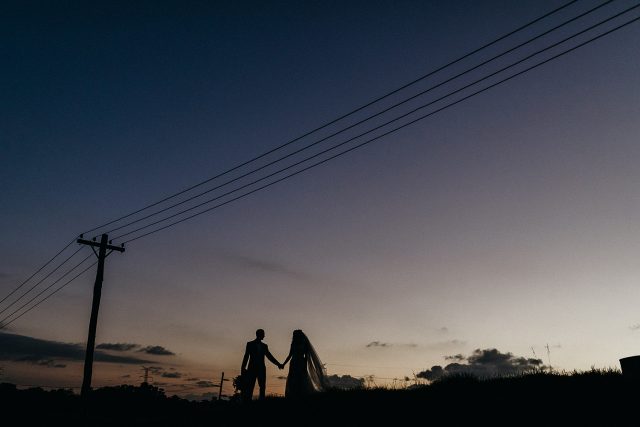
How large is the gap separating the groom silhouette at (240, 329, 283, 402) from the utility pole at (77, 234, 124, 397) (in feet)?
41.7

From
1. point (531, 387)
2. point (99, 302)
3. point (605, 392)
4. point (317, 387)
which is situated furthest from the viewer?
point (99, 302)

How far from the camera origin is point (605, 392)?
1024 centimetres

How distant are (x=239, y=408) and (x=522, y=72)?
12.0m

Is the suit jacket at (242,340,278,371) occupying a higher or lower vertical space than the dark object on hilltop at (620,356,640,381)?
higher

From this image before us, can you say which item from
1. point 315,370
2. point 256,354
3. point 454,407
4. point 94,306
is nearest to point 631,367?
point 454,407

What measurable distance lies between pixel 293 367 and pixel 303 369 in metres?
0.34

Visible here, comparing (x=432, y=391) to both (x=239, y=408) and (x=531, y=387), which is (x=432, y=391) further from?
(x=239, y=408)

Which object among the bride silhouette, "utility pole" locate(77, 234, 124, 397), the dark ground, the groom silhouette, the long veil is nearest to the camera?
the dark ground

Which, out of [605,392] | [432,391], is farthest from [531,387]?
[432,391]

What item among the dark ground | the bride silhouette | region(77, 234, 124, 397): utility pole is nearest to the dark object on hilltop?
the dark ground

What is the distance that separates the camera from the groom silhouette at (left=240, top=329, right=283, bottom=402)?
13.9m

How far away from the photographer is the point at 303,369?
15.9 m

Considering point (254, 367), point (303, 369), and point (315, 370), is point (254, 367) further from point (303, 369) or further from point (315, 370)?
point (315, 370)

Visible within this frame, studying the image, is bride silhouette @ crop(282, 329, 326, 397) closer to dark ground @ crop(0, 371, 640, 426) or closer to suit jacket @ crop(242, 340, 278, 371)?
dark ground @ crop(0, 371, 640, 426)
